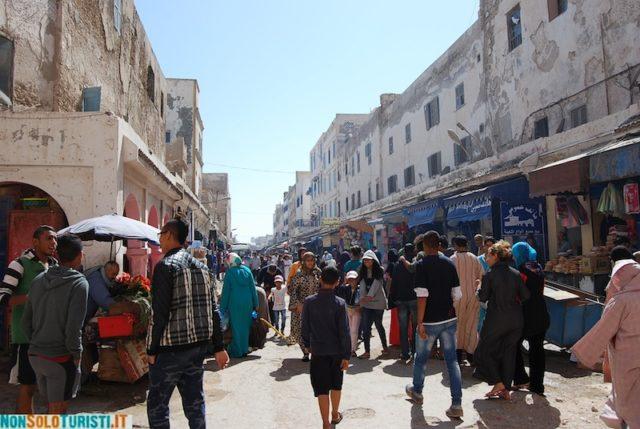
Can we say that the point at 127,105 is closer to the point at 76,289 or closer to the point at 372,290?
the point at 372,290

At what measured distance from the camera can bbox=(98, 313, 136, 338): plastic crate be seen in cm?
566

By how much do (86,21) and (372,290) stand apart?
26.2 feet

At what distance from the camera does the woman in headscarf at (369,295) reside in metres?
7.45

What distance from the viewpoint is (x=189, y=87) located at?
3089 centimetres

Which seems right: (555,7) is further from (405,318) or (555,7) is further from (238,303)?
(238,303)

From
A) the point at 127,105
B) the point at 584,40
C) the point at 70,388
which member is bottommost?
the point at 70,388

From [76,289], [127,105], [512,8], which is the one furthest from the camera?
[512,8]

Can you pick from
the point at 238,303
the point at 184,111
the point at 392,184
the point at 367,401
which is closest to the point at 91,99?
the point at 238,303

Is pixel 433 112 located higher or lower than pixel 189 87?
lower

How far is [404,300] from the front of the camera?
7113 mm

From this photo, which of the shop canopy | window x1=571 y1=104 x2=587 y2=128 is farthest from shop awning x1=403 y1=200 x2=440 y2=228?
window x1=571 y1=104 x2=587 y2=128

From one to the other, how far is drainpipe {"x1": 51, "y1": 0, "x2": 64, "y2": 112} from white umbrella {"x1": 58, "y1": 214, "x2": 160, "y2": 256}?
3371 millimetres

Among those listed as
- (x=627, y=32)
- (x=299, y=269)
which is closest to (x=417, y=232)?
(x=627, y=32)

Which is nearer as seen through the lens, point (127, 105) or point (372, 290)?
point (372, 290)
